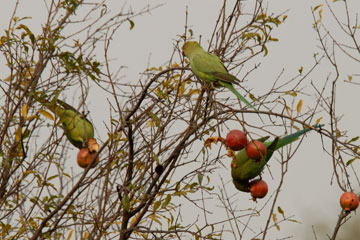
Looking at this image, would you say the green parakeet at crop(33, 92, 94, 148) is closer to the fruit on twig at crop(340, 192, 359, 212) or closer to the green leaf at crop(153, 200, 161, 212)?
the green leaf at crop(153, 200, 161, 212)

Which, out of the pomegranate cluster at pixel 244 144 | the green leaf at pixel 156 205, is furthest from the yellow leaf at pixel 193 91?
the pomegranate cluster at pixel 244 144

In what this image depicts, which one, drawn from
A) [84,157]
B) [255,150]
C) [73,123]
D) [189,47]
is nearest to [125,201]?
[84,157]

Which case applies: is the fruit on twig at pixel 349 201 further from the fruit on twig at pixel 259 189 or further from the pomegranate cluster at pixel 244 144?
the pomegranate cluster at pixel 244 144

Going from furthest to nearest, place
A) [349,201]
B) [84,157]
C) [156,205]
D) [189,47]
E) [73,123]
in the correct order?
[189,47] → [156,205] → [73,123] → [84,157] → [349,201]

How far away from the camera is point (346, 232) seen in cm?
1332

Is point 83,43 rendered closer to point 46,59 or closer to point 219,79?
point 46,59

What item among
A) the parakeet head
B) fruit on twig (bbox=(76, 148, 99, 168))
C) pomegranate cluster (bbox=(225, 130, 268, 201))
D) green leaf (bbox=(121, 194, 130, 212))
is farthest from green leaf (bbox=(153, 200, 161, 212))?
the parakeet head

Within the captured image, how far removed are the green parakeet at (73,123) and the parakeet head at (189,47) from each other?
87cm

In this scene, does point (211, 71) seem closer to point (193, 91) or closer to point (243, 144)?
point (193, 91)

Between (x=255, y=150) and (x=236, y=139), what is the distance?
9 centimetres

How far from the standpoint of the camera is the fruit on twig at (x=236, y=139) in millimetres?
2518

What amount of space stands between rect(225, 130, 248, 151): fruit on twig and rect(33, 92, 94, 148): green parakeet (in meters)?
0.72

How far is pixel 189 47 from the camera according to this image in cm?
365

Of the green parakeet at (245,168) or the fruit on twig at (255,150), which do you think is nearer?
the fruit on twig at (255,150)
